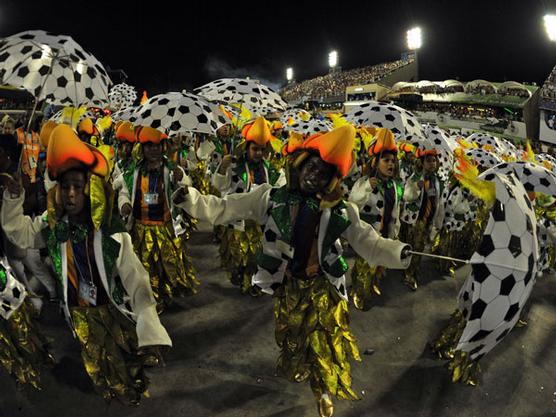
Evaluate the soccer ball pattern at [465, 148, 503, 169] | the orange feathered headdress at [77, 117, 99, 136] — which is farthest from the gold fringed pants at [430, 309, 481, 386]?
the orange feathered headdress at [77, 117, 99, 136]

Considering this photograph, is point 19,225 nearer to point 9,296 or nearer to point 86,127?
point 9,296

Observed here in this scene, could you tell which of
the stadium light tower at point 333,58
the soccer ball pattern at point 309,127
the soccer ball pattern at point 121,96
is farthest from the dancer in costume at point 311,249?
the stadium light tower at point 333,58

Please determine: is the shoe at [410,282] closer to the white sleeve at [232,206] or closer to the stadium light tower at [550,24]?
the white sleeve at [232,206]

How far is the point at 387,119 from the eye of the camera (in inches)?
176

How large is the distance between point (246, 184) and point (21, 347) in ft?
10.1

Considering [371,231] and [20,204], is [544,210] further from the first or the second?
[20,204]

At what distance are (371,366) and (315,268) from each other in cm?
159

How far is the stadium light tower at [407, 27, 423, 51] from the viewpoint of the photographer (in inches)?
2050

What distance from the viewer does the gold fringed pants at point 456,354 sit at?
3691 millimetres

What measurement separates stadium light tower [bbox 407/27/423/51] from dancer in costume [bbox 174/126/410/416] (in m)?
57.7

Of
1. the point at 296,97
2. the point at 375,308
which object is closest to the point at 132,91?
the point at 375,308

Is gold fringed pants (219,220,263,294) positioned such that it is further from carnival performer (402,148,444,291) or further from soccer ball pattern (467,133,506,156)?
soccer ball pattern (467,133,506,156)

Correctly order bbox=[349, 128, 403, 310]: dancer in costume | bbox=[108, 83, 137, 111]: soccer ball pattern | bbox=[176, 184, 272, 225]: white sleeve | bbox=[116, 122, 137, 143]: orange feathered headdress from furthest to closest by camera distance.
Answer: bbox=[108, 83, 137, 111]: soccer ball pattern → bbox=[116, 122, 137, 143]: orange feathered headdress → bbox=[349, 128, 403, 310]: dancer in costume → bbox=[176, 184, 272, 225]: white sleeve

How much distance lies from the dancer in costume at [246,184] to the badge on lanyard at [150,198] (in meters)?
0.80
